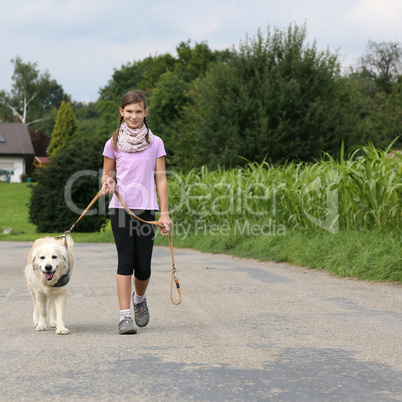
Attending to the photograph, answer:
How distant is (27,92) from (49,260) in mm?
88970

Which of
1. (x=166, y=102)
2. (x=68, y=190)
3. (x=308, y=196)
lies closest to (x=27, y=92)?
(x=166, y=102)

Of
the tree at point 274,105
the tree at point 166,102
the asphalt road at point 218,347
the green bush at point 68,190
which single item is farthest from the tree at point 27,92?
the asphalt road at point 218,347

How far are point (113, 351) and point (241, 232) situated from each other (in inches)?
419

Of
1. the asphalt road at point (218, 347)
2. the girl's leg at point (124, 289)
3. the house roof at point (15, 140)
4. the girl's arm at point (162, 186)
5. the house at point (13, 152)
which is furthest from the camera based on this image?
the house at point (13, 152)

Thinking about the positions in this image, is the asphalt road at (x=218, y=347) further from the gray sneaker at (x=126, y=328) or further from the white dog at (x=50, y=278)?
the white dog at (x=50, y=278)

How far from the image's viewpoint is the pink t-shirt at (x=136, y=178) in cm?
557

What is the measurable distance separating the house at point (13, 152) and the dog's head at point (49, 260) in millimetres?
79859

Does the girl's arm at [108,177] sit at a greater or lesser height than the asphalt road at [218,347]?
greater

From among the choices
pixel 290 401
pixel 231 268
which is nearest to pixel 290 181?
pixel 231 268

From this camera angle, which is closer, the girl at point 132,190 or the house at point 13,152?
the girl at point 132,190

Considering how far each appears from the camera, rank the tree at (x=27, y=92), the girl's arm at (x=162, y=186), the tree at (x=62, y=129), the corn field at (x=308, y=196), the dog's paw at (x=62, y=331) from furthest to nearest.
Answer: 1. the tree at (x=27, y=92)
2. the tree at (x=62, y=129)
3. the corn field at (x=308, y=196)
4. the girl's arm at (x=162, y=186)
5. the dog's paw at (x=62, y=331)

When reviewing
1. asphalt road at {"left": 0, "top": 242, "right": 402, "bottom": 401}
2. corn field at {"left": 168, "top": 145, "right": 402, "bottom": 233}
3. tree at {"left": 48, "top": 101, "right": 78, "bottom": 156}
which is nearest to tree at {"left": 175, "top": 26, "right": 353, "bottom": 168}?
corn field at {"left": 168, "top": 145, "right": 402, "bottom": 233}

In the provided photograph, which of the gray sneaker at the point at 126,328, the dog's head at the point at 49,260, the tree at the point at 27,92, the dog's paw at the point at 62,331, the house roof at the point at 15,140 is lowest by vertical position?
the dog's paw at the point at 62,331

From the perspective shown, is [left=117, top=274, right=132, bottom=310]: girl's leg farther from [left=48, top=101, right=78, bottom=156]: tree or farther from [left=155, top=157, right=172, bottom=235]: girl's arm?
[left=48, top=101, right=78, bottom=156]: tree
